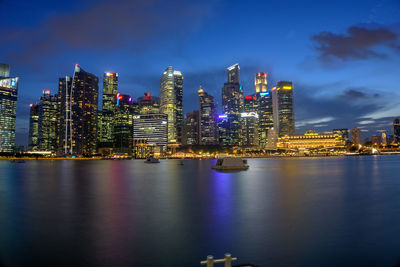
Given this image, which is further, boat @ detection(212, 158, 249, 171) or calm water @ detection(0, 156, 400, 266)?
boat @ detection(212, 158, 249, 171)

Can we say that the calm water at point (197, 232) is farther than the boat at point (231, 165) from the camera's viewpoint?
No

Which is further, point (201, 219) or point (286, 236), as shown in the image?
point (201, 219)

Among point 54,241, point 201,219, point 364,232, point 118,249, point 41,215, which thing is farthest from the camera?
point 41,215

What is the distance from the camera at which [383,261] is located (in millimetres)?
11641

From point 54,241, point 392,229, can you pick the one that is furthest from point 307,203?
point 54,241

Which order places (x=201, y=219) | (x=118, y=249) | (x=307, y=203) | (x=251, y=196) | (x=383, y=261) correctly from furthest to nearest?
(x=251, y=196) → (x=307, y=203) → (x=201, y=219) → (x=118, y=249) → (x=383, y=261)

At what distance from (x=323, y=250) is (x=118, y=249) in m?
9.86

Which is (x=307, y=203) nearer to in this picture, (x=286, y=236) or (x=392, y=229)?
(x=392, y=229)

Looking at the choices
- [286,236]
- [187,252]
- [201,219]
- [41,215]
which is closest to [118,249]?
[187,252]

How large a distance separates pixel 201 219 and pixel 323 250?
8.55m

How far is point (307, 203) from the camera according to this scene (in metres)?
25.3

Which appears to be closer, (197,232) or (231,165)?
(197,232)

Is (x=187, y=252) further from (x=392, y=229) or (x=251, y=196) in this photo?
(x=251, y=196)

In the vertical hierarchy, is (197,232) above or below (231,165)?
above
